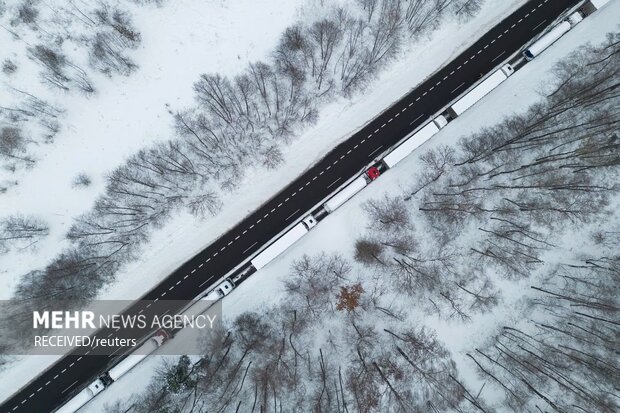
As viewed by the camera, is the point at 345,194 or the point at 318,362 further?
the point at 345,194

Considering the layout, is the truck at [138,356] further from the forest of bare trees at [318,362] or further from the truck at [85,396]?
the forest of bare trees at [318,362]

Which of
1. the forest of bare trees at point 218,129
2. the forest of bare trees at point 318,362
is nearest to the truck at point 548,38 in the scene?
the forest of bare trees at point 218,129

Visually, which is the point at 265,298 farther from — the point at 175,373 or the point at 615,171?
the point at 615,171

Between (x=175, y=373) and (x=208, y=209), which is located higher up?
(x=208, y=209)

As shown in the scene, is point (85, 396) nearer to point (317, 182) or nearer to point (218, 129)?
point (218, 129)

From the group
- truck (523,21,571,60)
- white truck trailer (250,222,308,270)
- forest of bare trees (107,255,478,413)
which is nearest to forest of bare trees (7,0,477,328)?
white truck trailer (250,222,308,270)

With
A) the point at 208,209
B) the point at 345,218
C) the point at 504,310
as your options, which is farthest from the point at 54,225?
the point at 504,310

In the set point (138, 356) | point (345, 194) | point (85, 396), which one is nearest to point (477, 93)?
point (345, 194)
